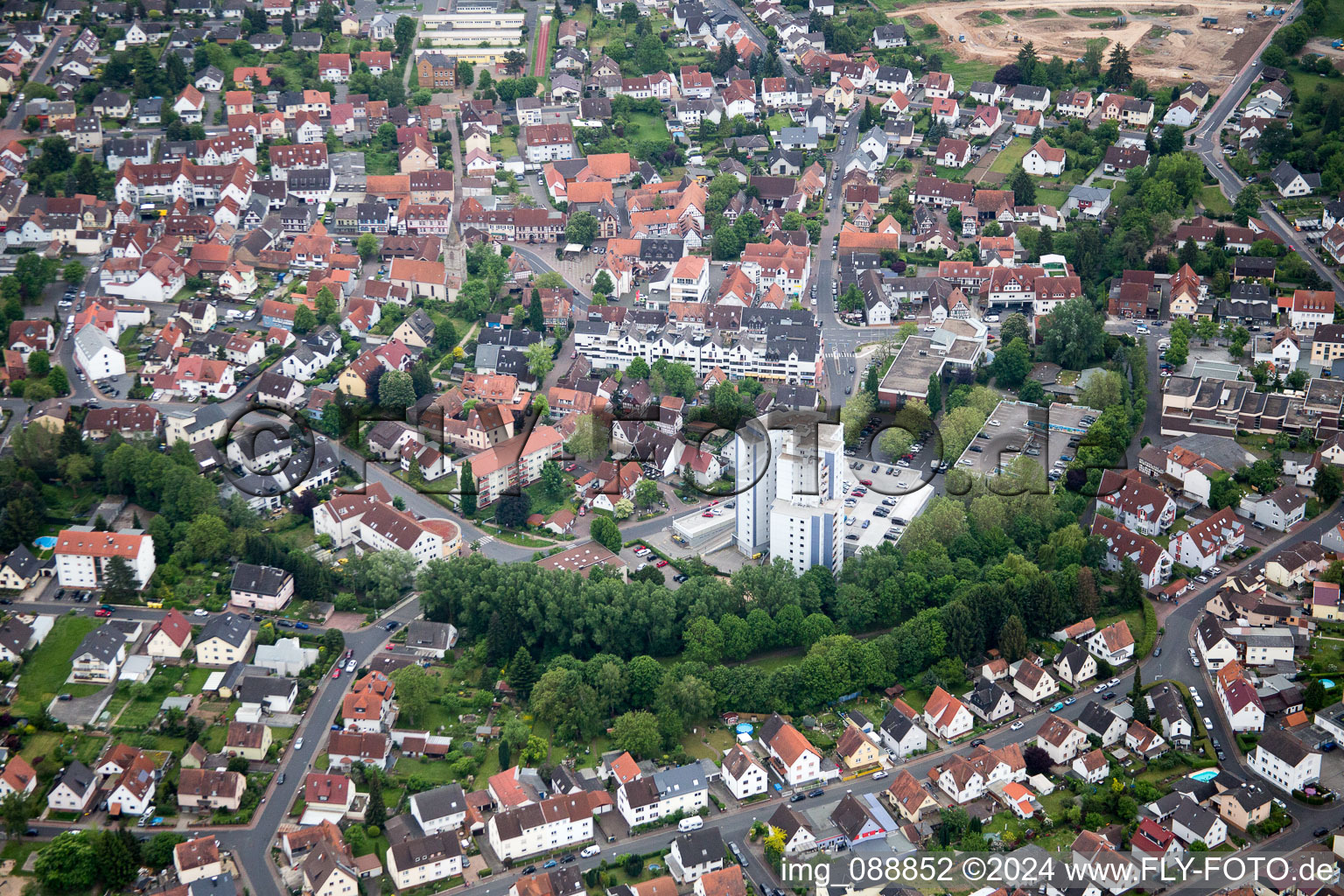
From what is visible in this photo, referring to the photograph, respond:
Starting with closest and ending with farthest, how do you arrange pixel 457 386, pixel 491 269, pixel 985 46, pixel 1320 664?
pixel 1320 664 < pixel 457 386 < pixel 491 269 < pixel 985 46

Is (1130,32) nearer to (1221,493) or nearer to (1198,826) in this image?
(1221,493)

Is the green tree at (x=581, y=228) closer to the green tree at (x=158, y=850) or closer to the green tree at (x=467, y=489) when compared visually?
the green tree at (x=467, y=489)

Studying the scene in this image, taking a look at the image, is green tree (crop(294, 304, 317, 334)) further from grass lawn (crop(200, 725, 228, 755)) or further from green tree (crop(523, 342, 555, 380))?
grass lawn (crop(200, 725, 228, 755))

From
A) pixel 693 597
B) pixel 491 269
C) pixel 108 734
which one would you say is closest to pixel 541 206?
pixel 491 269

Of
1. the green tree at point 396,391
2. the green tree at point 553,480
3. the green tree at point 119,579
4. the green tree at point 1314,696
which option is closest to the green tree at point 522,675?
the green tree at point 553,480

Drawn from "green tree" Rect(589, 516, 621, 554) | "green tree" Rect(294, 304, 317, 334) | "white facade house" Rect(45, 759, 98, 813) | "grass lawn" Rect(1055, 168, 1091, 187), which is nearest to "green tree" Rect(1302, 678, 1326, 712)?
"green tree" Rect(589, 516, 621, 554)

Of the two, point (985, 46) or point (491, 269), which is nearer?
point (491, 269)

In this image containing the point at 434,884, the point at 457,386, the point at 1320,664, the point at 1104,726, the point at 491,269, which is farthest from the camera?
the point at 491,269

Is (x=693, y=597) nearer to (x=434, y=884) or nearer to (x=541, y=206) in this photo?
(x=434, y=884)
